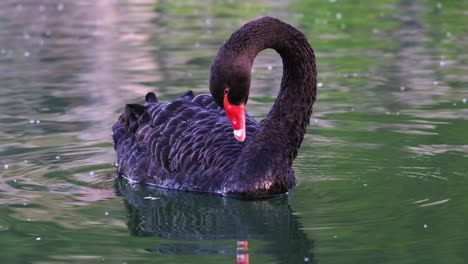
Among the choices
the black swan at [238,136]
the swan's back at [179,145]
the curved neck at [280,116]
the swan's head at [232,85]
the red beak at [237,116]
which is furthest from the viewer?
the swan's back at [179,145]

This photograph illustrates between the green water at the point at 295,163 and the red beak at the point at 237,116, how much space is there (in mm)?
488

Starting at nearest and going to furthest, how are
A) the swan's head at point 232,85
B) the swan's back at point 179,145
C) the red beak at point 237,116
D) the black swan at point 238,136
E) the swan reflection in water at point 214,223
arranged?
1. the swan reflection in water at point 214,223
2. the swan's head at point 232,85
3. the red beak at point 237,116
4. the black swan at point 238,136
5. the swan's back at point 179,145

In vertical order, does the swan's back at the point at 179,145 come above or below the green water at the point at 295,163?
above

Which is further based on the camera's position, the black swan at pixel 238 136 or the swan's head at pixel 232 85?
the black swan at pixel 238 136

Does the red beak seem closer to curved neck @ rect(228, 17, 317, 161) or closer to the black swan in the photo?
the black swan

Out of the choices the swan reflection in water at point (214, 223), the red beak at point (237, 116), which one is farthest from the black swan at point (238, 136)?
the swan reflection in water at point (214, 223)

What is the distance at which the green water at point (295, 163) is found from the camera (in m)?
5.40

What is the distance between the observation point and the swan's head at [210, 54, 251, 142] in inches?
227

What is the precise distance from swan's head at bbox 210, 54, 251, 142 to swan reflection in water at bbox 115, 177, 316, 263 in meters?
0.54

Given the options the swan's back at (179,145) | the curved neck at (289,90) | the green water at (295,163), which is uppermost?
the curved neck at (289,90)

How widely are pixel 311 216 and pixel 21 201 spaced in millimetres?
1754

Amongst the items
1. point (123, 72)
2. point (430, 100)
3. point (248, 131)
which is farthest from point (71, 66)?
point (248, 131)

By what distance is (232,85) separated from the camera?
582 centimetres

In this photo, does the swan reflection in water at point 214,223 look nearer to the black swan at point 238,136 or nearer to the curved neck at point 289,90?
the black swan at point 238,136
